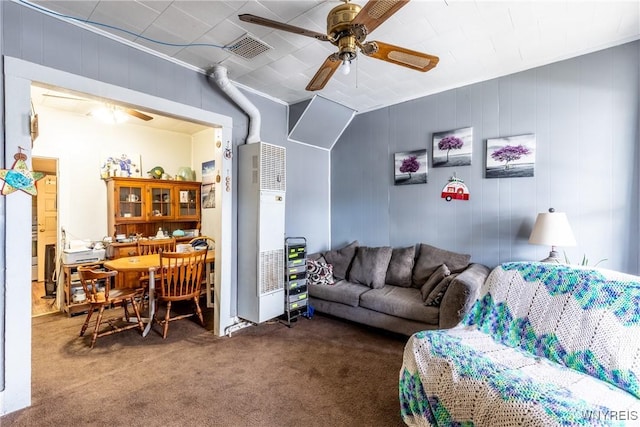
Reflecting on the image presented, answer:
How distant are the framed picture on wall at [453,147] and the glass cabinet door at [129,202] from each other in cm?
431

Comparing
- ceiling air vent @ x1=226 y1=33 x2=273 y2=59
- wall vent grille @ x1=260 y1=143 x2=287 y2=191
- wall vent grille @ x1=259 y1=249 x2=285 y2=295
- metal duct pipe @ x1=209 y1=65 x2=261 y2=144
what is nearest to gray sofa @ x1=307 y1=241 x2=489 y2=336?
wall vent grille @ x1=259 y1=249 x2=285 y2=295

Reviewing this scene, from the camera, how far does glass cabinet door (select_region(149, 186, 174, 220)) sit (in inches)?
188

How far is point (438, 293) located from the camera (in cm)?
275

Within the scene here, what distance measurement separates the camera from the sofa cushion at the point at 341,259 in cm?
387

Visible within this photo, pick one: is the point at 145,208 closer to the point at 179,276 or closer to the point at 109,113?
the point at 109,113

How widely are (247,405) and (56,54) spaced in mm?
2798

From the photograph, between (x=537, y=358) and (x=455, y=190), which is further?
(x=455, y=190)

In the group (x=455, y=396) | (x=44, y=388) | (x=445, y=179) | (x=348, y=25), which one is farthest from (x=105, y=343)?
(x=445, y=179)

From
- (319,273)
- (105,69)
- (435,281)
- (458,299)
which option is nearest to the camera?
(105,69)

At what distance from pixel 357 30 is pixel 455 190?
2.35 meters

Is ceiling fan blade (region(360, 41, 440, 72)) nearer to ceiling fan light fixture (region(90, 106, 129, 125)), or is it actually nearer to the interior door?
ceiling fan light fixture (region(90, 106, 129, 125))

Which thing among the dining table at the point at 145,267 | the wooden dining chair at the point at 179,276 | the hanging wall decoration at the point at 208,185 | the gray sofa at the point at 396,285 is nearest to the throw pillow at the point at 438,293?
the gray sofa at the point at 396,285

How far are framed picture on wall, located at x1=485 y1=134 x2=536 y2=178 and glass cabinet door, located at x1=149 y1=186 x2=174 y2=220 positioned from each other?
4.59 m

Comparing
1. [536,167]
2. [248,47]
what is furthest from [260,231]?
[536,167]
